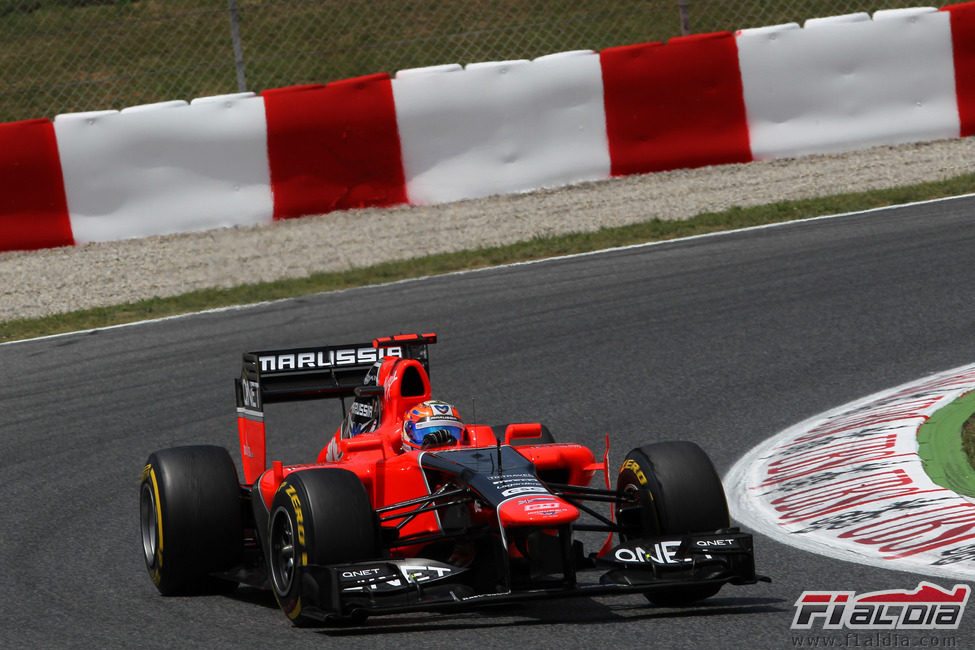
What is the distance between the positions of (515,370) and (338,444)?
336cm

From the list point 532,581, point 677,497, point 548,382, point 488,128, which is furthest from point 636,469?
point 488,128

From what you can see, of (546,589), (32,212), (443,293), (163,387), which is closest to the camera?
(546,589)

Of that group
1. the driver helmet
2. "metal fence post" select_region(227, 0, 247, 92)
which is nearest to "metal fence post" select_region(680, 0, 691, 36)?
"metal fence post" select_region(227, 0, 247, 92)

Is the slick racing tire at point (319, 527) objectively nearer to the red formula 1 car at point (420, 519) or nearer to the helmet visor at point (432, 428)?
the red formula 1 car at point (420, 519)

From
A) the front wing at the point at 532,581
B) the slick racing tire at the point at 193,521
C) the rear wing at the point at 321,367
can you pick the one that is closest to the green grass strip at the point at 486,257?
the rear wing at the point at 321,367

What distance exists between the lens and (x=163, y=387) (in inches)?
374

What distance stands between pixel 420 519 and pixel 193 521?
2.94 ft

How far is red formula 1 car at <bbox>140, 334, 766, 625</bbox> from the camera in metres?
4.89

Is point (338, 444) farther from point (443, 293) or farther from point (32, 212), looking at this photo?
point (32, 212)

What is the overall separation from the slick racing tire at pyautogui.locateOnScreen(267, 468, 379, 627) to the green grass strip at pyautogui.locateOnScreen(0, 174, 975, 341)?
256 inches

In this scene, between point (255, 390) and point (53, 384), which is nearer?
point (255, 390)

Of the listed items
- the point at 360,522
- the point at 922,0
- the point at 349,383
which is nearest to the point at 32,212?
the point at 349,383

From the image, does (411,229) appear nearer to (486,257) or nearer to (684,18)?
(486,257)

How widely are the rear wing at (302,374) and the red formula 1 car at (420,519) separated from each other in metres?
0.03
